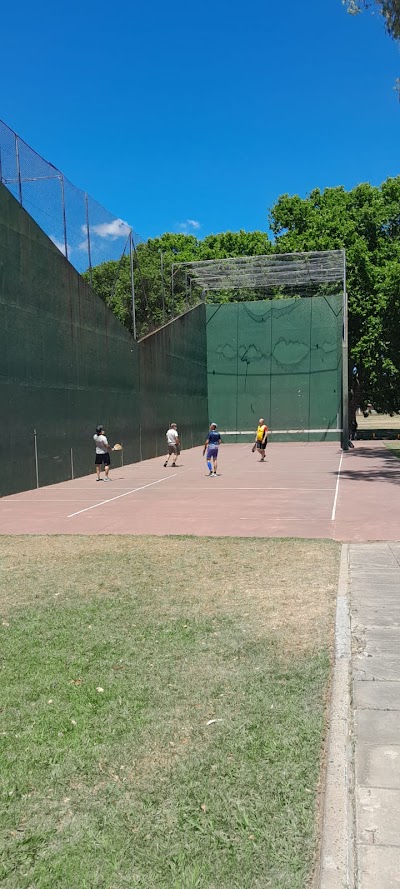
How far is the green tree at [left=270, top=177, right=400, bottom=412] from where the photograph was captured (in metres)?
37.9

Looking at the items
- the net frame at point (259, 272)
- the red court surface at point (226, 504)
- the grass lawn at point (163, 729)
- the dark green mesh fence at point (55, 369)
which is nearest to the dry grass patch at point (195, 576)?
the grass lawn at point (163, 729)

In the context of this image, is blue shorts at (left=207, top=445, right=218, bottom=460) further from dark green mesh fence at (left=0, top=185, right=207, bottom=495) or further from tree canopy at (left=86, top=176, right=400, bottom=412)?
tree canopy at (left=86, top=176, right=400, bottom=412)

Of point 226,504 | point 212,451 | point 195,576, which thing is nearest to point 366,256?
point 212,451

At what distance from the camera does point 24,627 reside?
5.50m

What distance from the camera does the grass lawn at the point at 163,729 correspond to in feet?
8.68

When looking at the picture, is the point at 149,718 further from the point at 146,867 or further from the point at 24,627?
the point at 24,627

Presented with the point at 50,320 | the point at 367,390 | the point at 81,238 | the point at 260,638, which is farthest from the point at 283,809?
the point at 367,390

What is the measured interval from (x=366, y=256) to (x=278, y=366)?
806 cm

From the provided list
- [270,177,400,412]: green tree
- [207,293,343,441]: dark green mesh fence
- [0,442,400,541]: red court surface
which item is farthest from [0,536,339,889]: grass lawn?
[270,177,400,412]: green tree

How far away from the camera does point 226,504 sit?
1297cm

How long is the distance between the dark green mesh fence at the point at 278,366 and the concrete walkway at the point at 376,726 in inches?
1237

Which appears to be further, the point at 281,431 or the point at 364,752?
the point at 281,431

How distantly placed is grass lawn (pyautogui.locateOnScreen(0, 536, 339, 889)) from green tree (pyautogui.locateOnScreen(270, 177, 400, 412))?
32786 millimetres

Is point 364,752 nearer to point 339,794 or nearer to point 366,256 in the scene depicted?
point 339,794
